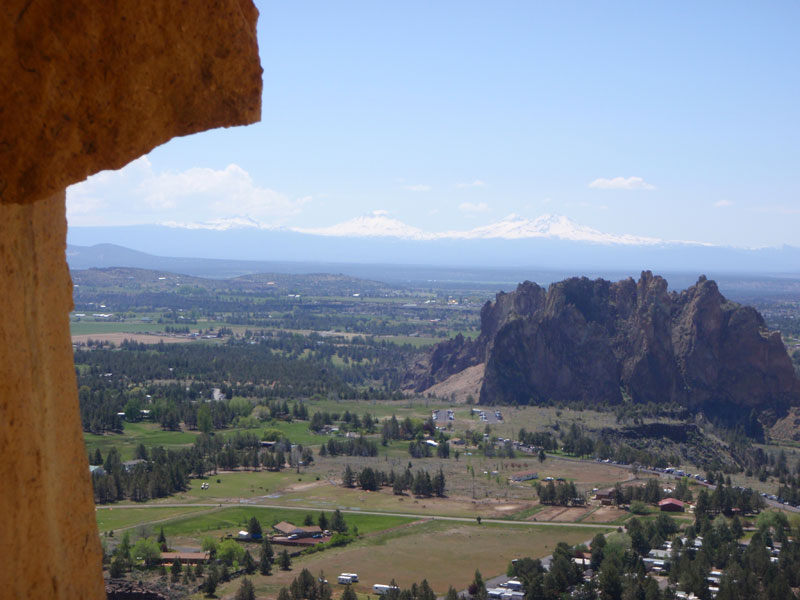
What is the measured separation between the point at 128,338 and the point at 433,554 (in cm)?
14500

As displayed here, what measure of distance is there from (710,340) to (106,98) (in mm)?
130596

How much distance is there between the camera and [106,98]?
5906mm

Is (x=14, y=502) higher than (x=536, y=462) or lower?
higher

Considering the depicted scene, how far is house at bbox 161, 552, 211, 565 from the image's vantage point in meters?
51.6

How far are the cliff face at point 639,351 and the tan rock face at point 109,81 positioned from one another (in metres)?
126

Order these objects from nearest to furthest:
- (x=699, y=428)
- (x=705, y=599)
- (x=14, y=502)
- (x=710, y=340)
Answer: (x=14, y=502) < (x=705, y=599) < (x=699, y=428) < (x=710, y=340)

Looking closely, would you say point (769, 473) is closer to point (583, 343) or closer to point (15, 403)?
point (583, 343)

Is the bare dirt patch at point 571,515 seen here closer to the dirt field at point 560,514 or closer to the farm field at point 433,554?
the dirt field at point 560,514

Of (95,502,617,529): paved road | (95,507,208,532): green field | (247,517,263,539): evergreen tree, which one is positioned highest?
(247,517,263,539): evergreen tree

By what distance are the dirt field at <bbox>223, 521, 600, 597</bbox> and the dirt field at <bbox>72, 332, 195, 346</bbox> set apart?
131 metres

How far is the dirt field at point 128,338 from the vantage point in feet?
599

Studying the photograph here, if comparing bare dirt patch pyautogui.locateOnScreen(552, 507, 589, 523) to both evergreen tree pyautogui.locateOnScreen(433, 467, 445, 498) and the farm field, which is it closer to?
the farm field

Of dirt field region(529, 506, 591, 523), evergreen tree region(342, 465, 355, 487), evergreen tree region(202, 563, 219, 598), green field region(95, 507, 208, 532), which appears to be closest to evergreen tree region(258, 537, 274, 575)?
evergreen tree region(202, 563, 219, 598)

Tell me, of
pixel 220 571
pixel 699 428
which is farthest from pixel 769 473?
pixel 220 571
